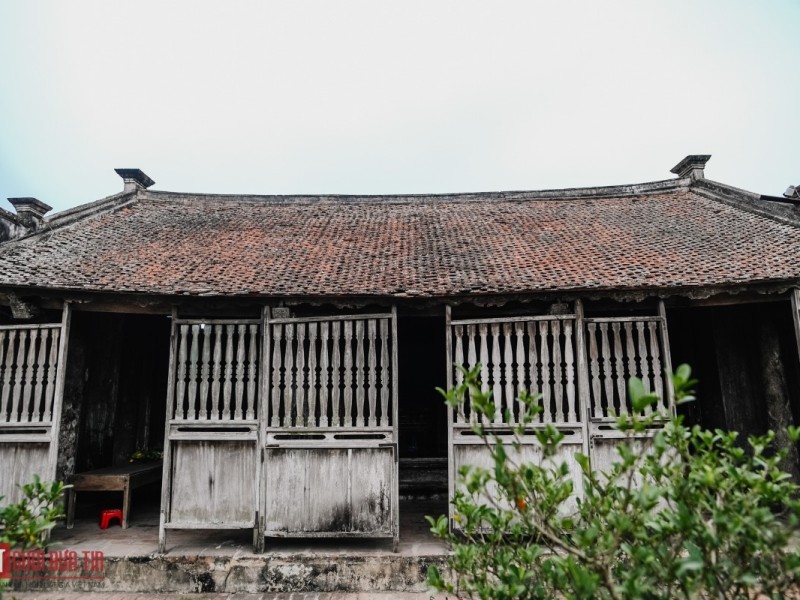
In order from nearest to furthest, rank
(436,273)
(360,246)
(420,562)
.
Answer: (420,562) < (436,273) < (360,246)

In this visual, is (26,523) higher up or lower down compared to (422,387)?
lower down

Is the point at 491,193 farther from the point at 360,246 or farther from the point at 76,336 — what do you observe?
the point at 76,336

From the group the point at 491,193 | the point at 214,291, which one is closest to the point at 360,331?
the point at 214,291

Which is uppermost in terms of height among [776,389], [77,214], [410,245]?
[77,214]

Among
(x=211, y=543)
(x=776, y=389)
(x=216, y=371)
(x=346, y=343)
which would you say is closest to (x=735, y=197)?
(x=776, y=389)

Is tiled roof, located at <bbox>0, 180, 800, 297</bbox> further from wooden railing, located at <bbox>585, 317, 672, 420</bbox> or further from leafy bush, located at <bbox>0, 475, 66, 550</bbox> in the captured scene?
leafy bush, located at <bbox>0, 475, 66, 550</bbox>

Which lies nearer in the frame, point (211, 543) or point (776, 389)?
point (211, 543)

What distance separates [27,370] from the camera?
6.51m

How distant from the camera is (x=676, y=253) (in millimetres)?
7031

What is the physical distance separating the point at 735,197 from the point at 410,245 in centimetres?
593

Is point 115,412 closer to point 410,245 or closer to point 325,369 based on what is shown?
point 325,369

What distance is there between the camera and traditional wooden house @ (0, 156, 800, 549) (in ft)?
20.0

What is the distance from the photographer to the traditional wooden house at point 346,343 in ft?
20.0

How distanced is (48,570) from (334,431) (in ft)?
11.5
